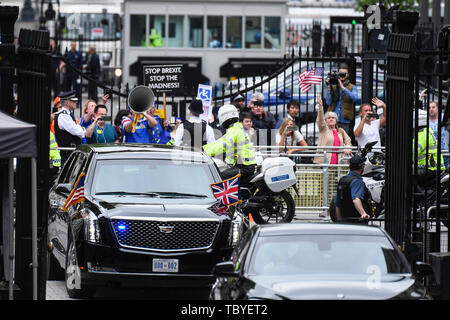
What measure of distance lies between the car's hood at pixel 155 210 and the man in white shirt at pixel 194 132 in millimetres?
5347

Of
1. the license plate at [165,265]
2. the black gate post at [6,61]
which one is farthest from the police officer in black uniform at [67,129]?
the black gate post at [6,61]

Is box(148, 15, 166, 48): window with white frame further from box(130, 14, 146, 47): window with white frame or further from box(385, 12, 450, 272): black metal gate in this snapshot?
box(385, 12, 450, 272): black metal gate

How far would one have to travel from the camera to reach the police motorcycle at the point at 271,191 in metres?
17.1

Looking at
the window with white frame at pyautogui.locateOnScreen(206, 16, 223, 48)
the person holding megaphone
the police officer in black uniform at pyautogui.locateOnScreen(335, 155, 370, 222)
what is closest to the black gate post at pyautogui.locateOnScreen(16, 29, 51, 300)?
the police officer in black uniform at pyautogui.locateOnScreen(335, 155, 370, 222)

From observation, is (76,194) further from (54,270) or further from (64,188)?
(54,270)

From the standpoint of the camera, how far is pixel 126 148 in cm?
1383

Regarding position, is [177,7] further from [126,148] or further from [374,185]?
[126,148]

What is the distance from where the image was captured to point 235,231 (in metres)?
12.5

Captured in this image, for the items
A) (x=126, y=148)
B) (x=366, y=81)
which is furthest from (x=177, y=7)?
(x=126, y=148)

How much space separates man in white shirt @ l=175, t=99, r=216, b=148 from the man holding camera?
373 cm

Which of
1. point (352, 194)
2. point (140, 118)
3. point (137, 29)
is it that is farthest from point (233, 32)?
point (352, 194)

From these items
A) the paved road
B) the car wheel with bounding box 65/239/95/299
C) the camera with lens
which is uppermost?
the camera with lens

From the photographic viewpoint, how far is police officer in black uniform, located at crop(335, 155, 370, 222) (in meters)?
14.8
